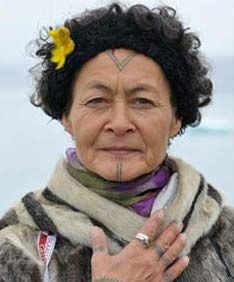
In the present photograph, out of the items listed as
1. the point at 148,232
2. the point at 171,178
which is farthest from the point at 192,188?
the point at 148,232

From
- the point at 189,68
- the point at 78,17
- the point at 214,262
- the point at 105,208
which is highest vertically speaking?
the point at 78,17

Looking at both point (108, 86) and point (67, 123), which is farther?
point (67, 123)


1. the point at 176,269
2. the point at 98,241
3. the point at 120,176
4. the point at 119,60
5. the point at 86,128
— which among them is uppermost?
the point at 119,60

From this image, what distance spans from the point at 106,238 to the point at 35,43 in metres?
0.52

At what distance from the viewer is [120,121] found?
246 cm

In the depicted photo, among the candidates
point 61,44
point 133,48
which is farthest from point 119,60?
point 61,44

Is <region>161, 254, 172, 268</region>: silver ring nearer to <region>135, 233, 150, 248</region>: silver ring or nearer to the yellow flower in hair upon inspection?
<region>135, 233, 150, 248</region>: silver ring

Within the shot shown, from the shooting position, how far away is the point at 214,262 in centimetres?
257

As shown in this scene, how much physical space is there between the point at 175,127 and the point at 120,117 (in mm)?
214

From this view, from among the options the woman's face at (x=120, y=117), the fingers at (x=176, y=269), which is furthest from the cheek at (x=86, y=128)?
the fingers at (x=176, y=269)

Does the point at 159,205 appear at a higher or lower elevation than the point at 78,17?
lower

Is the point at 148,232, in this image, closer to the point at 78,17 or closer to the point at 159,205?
the point at 159,205

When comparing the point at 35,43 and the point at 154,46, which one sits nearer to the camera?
the point at 154,46

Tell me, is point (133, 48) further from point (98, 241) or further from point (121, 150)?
point (98, 241)
